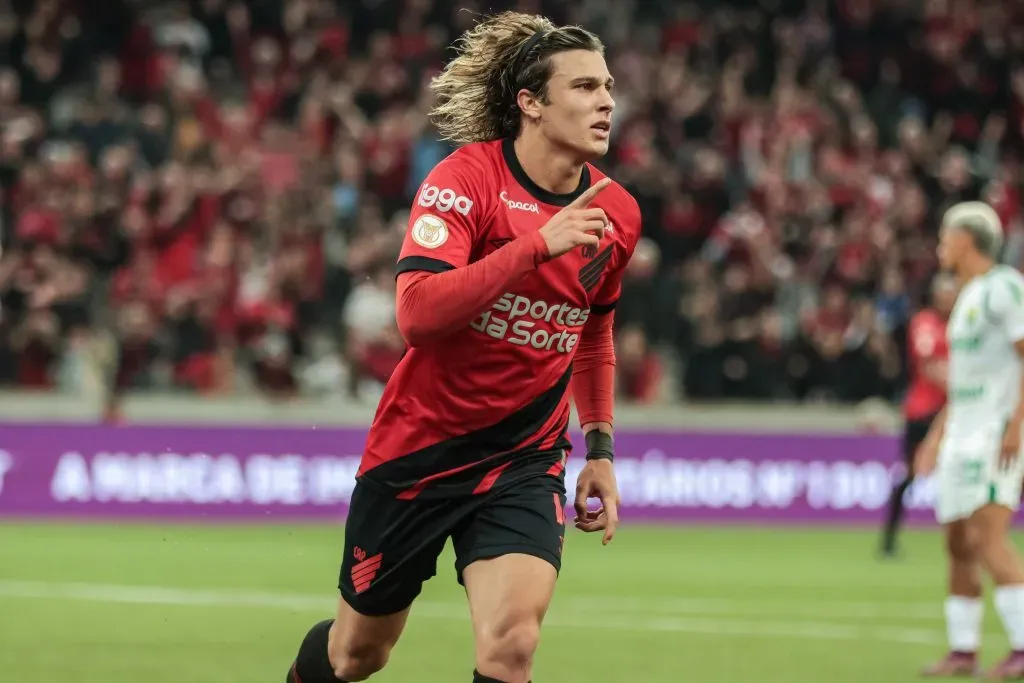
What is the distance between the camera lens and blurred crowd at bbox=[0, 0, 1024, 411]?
1731cm

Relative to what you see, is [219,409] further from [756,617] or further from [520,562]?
[520,562]

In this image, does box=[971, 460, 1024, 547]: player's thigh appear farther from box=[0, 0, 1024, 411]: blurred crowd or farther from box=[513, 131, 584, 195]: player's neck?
box=[0, 0, 1024, 411]: blurred crowd

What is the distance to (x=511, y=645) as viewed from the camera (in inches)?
212

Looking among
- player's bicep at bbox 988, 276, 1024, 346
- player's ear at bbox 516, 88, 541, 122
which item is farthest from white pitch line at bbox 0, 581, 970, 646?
player's ear at bbox 516, 88, 541, 122

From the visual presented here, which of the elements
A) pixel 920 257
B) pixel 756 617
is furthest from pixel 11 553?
pixel 920 257

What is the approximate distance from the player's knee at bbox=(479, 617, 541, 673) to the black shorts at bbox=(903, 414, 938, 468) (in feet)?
32.6

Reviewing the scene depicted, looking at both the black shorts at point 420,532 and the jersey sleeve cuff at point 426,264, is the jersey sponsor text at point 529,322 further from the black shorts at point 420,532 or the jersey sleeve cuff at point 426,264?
the black shorts at point 420,532

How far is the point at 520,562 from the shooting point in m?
5.55

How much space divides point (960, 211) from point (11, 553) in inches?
334

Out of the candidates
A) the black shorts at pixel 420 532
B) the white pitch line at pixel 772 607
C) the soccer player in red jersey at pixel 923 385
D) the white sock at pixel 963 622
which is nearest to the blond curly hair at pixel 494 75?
the black shorts at pixel 420 532

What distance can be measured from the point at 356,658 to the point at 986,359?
14.8 feet

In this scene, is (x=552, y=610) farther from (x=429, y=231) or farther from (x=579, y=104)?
(x=429, y=231)

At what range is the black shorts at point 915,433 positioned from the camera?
1486 centimetres

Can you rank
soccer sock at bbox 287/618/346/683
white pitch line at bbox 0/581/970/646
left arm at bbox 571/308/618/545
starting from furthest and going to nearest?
white pitch line at bbox 0/581/970/646 → left arm at bbox 571/308/618/545 → soccer sock at bbox 287/618/346/683
